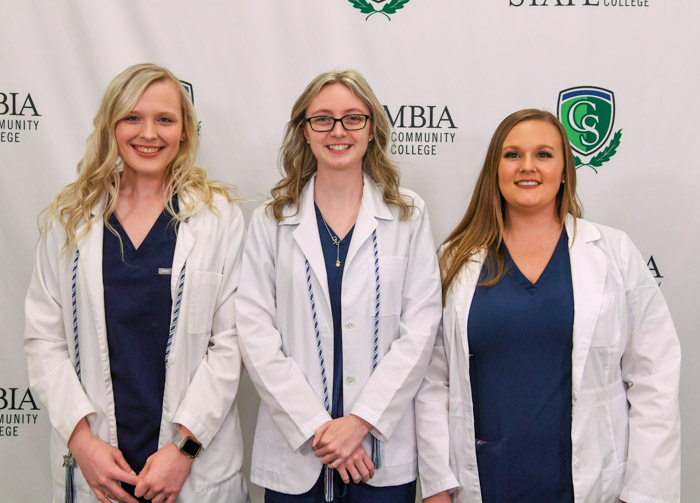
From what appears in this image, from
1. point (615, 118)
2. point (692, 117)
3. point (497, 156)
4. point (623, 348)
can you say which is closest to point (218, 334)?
point (497, 156)

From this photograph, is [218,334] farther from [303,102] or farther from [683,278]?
[683,278]

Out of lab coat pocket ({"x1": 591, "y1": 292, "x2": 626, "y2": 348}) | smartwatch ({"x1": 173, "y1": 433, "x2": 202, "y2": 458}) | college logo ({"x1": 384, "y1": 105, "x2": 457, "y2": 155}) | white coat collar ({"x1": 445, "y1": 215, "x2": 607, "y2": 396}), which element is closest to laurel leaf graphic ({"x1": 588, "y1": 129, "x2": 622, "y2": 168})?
college logo ({"x1": 384, "y1": 105, "x2": 457, "y2": 155})

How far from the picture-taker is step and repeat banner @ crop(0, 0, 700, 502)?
2.15 meters

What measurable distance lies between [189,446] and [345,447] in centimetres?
40

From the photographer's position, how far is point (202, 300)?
1629mm

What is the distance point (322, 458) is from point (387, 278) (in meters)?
0.48

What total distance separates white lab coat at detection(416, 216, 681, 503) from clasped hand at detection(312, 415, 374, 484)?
0.17m

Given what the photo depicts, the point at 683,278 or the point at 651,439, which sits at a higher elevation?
the point at 683,278

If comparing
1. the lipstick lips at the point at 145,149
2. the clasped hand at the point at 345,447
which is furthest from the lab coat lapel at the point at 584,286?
the lipstick lips at the point at 145,149

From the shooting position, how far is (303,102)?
5.57 ft

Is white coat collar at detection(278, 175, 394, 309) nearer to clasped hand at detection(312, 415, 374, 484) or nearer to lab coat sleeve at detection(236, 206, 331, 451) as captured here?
lab coat sleeve at detection(236, 206, 331, 451)

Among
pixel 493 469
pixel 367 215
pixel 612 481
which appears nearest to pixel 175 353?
pixel 367 215

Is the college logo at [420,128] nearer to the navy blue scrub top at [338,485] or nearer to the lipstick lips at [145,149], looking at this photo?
the navy blue scrub top at [338,485]

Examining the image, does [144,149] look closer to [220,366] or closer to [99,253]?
[99,253]
